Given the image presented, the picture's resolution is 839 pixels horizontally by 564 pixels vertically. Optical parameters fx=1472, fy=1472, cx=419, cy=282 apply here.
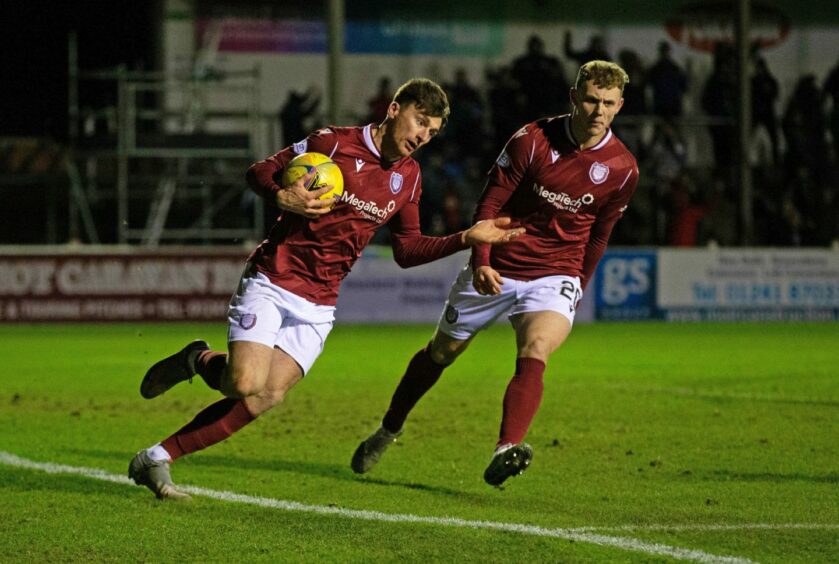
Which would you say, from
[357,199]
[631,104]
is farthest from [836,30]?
[357,199]

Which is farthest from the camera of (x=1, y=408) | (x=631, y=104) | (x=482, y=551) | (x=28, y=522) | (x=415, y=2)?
(x=415, y=2)

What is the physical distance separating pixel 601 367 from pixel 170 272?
7589 millimetres

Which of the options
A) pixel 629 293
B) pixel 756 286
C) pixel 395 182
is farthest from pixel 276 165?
pixel 756 286

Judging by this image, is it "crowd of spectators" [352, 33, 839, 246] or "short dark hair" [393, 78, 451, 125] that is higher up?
"short dark hair" [393, 78, 451, 125]

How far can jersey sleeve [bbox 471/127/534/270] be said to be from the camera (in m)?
7.50

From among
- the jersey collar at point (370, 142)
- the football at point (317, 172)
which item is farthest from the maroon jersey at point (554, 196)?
the football at point (317, 172)

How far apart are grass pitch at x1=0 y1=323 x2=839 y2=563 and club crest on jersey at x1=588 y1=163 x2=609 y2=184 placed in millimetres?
1557

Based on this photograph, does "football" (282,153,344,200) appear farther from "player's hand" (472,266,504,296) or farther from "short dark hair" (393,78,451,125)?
"player's hand" (472,266,504,296)

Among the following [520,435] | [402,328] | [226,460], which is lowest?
[402,328]

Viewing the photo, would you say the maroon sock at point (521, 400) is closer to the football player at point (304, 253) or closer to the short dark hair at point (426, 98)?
the football player at point (304, 253)

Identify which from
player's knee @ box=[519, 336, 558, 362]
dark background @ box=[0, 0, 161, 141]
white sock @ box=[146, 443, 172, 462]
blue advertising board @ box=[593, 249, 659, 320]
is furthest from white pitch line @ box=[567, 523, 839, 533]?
dark background @ box=[0, 0, 161, 141]

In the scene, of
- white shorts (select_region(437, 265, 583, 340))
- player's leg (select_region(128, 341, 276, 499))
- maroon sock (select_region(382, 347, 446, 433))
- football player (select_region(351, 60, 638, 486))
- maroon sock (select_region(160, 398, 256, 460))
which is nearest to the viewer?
player's leg (select_region(128, 341, 276, 499))

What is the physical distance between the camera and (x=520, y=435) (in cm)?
682

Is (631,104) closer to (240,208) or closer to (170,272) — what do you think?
(240,208)
